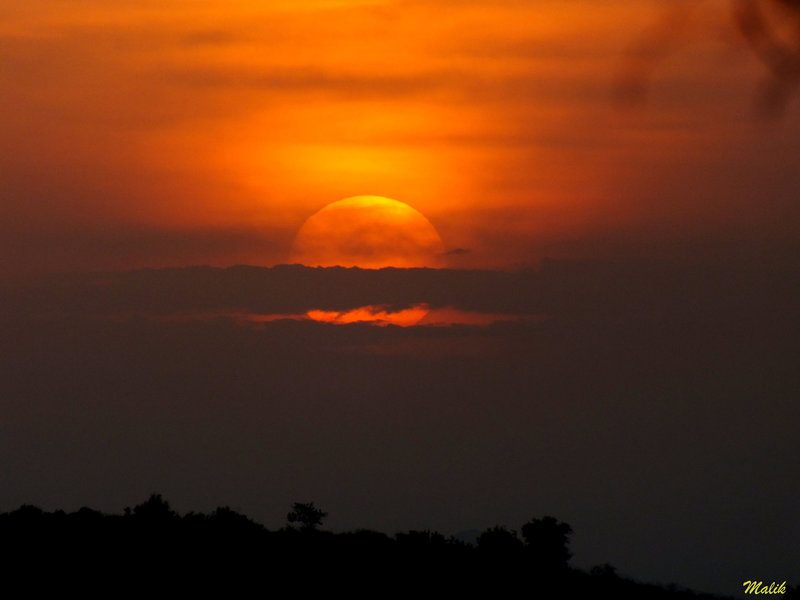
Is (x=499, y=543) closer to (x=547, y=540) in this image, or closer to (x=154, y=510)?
(x=547, y=540)

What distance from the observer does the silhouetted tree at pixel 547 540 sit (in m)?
52.2

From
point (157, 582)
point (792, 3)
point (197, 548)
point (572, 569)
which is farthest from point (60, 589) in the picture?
point (792, 3)

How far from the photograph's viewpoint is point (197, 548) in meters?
39.2

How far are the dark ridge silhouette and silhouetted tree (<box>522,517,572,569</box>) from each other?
385 cm

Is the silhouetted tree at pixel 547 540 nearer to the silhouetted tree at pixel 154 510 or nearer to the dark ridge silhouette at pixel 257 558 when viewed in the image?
the dark ridge silhouette at pixel 257 558

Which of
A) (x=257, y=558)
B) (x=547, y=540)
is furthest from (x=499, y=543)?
(x=257, y=558)

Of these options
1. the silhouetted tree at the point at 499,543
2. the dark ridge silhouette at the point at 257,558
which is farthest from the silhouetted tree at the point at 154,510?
the silhouetted tree at the point at 499,543

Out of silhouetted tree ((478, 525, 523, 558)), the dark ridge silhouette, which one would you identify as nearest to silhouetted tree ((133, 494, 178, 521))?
the dark ridge silhouette

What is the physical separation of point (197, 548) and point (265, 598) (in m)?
5.41

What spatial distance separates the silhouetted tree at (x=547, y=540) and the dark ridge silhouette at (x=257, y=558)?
385 centimetres

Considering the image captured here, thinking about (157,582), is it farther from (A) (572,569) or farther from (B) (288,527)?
(A) (572,569)

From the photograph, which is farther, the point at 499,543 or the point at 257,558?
the point at 499,543

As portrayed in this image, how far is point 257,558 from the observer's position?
38688 mm

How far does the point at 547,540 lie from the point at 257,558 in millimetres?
22560
